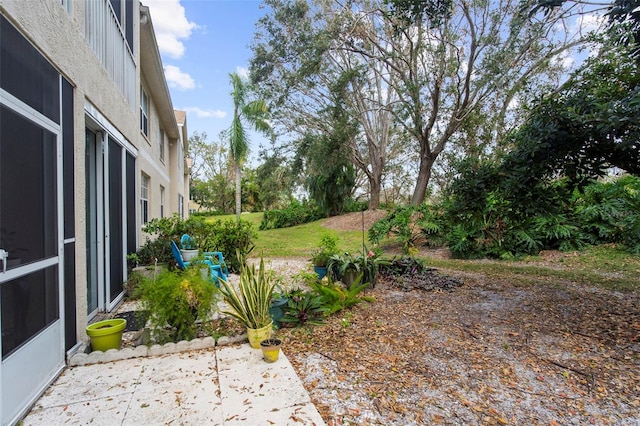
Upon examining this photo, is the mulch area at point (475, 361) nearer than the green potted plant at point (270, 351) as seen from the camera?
Yes

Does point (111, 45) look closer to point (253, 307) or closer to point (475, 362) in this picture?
point (253, 307)

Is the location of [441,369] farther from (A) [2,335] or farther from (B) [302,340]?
(A) [2,335]

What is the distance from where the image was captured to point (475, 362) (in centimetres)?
319

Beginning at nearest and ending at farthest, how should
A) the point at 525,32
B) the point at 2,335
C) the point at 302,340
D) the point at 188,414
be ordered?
the point at 2,335, the point at 188,414, the point at 302,340, the point at 525,32

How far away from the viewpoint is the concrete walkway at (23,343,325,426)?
2299mm

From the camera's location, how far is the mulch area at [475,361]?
245 cm

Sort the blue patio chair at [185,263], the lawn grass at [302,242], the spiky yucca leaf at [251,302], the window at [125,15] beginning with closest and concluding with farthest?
the spiky yucca leaf at [251,302]
the window at [125,15]
the blue patio chair at [185,263]
the lawn grass at [302,242]

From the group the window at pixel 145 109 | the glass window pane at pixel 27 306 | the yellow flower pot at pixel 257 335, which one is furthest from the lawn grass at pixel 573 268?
the glass window pane at pixel 27 306

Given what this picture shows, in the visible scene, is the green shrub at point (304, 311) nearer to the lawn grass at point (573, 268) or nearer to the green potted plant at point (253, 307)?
Answer: the green potted plant at point (253, 307)

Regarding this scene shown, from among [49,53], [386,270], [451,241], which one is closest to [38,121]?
[49,53]

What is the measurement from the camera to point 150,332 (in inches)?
136

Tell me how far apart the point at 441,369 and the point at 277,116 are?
1601cm

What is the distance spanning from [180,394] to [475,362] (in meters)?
2.56

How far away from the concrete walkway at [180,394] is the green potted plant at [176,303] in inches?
11.9
